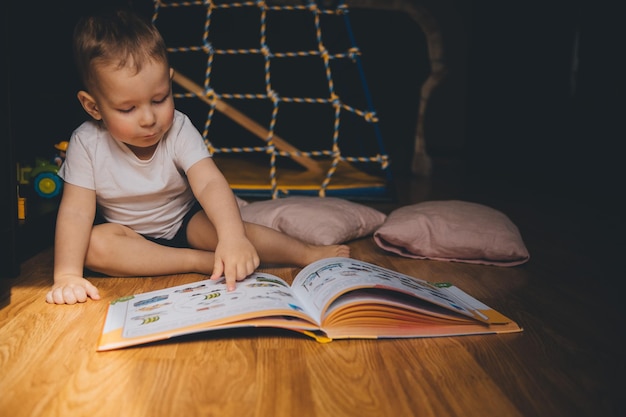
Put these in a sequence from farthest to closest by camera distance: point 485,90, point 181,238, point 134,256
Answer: point 485,90
point 181,238
point 134,256

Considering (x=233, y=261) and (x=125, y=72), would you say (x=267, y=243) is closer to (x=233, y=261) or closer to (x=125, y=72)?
(x=233, y=261)

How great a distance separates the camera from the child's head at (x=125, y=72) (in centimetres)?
88

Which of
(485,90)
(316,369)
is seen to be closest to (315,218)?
(316,369)

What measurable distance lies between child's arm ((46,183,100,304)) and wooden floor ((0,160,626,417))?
3 cm

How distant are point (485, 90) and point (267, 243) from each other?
2.30 m

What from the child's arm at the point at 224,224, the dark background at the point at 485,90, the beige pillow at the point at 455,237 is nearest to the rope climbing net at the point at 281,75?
the dark background at the point at 485,90

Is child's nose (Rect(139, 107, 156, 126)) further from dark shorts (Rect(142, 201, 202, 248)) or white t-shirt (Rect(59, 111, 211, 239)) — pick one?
dark shorts (Rect(142, 201, 202, 248))

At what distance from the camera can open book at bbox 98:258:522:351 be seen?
72 cm

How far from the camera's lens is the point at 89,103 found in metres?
0.95

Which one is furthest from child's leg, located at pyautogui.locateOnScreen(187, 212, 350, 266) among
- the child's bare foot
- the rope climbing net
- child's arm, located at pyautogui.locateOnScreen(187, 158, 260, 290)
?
the rope climbing net

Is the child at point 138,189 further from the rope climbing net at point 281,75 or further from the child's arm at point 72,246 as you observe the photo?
the rope climbing net at point 281,75

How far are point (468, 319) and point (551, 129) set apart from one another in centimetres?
178

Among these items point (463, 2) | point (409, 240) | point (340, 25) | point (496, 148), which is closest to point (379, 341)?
point (409, 240)

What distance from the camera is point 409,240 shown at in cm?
123
